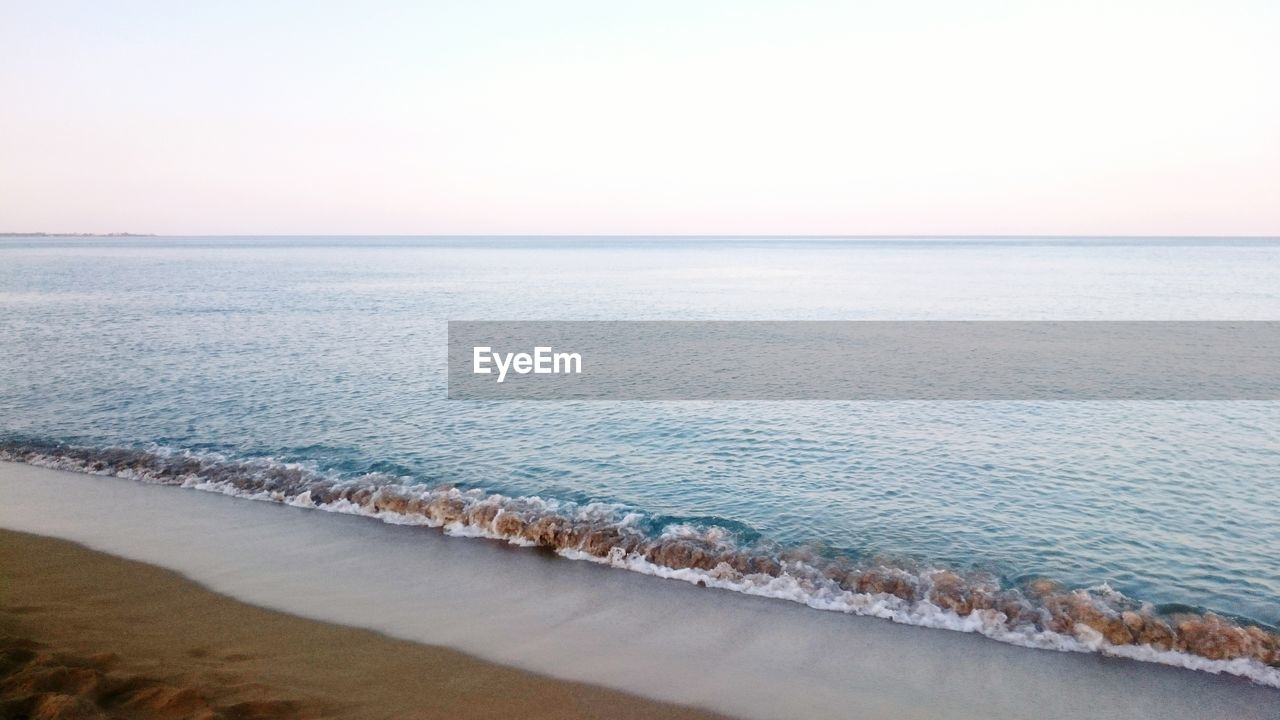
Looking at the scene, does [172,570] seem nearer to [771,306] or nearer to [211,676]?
[211,676]

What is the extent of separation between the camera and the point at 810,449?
68.1 feet

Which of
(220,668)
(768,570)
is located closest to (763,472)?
(768,570)

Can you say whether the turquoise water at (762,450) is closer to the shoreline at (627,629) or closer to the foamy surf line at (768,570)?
the foamy surf line at (768,570)

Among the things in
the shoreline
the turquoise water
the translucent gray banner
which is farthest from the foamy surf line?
the translucent gray banner

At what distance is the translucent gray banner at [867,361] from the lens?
28.4m

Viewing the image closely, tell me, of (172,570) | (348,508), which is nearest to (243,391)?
(348,508)

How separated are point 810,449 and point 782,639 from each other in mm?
10210

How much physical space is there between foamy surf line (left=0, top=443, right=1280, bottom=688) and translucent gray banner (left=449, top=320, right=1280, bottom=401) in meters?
10.5

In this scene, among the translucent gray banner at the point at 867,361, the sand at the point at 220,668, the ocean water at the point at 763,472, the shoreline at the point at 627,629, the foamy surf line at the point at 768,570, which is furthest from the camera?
the translucent gray banner at the point at 867,361

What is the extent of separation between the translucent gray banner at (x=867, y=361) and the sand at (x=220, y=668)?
16.5 m

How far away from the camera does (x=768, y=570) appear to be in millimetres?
13367

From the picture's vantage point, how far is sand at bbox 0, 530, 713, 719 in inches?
326

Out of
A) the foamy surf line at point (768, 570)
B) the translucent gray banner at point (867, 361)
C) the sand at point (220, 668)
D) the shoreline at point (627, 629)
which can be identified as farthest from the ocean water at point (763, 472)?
the sand at point (220, 668)

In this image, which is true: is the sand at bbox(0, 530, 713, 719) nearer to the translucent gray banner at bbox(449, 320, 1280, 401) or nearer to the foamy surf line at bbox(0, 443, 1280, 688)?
the foamy surf line at bbox(0, 443, 1280, 688)
